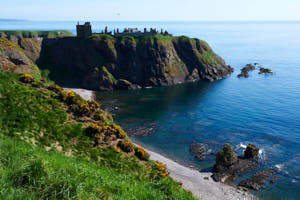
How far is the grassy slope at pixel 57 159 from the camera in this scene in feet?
46.0

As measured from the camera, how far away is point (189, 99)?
344 ft

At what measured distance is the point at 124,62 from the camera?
13425 centimetres

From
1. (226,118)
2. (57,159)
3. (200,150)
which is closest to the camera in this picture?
(57,159)

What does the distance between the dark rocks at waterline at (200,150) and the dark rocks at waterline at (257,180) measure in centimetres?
1162

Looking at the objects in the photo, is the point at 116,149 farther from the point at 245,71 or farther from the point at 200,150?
the point at 245,71

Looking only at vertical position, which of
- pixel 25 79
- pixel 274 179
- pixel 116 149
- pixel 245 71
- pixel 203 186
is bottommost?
pixel 203 186

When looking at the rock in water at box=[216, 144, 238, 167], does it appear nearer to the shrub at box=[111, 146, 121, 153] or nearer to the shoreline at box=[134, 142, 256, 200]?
the shoreline at box=[134, 142, 256, 200]

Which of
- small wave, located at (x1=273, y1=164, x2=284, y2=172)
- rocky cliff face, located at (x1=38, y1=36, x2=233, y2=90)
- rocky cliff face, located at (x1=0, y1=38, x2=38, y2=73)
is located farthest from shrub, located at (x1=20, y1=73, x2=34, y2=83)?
rocky cliff face, located at (x1=38, y1=36, x2=233, y2=90)

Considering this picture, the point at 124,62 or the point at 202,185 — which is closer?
the point at 202,185

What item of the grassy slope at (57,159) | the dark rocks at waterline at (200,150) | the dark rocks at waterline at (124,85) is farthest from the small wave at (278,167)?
the dark rocks at waterline at (124,85)

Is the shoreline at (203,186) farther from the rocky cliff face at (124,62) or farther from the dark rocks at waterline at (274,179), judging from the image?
the rocky cliff face at (124,62)

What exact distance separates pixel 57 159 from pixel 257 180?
132ft

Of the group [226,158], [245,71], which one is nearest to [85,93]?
[226,158]

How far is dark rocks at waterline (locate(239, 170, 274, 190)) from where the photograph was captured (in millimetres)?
45862
